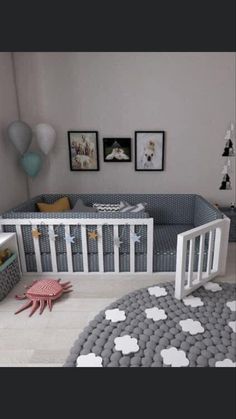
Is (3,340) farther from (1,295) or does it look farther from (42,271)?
(42,271)

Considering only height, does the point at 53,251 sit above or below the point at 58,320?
above

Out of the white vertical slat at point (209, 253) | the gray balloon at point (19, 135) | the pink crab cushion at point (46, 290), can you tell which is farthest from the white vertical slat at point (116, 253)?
the gray balloon at point (19, 135)

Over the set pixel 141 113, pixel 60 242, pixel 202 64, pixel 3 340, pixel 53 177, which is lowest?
pixel 3 340

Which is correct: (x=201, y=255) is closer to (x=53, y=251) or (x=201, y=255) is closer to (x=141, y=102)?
(x=53, y=251)

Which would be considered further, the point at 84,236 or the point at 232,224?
the point at 232,224

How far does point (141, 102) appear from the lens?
265cm

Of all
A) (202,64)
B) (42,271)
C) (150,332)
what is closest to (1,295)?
(42,271)

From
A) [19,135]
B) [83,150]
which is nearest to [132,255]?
[83,150]

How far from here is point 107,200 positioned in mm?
2664

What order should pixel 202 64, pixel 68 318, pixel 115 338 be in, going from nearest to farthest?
1. pixel 115 338
2. pixel 68 318
3. pixel 202 64

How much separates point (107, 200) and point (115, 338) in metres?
1.52

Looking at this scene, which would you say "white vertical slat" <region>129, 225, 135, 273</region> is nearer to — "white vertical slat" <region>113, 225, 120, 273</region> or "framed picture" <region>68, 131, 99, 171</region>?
"white vertical slat" <region>113, 225, 120, 273</region>

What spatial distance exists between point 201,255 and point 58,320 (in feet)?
3.37

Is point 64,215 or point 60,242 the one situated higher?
point 64,215
